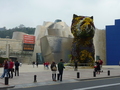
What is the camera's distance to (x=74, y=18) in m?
32.3

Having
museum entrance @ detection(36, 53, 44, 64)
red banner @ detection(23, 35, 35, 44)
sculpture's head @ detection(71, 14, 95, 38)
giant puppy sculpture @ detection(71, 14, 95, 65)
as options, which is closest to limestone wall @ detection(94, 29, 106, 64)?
museum entrance @ detection(36, 53, 44, 64)

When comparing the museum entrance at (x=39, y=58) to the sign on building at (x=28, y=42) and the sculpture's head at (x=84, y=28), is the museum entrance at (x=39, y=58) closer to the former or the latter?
the sign on building at (x=28, y=42)

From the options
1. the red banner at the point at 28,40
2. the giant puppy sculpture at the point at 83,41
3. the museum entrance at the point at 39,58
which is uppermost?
the red banner at the point at 28,40

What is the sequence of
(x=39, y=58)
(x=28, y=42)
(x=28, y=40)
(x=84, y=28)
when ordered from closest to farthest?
(x=84, y=28) < (x=28, y=40) < (x=28, y=42) < (x=39, y=58)

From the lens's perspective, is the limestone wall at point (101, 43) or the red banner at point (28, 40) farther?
the red banner at point (28, 40)

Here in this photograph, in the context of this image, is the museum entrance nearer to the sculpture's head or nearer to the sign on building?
the sign on building

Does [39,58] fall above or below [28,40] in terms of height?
below

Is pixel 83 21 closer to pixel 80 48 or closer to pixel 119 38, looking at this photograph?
pixel 80 48

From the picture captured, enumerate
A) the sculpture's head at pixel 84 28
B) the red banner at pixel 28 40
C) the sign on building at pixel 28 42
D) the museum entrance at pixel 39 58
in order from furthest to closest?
the museum entrance at pixel 39 58 < the sign on building at pixel 28 42 < the red banner at pixel 28 40 < the sculpture's head at pixel 84 28

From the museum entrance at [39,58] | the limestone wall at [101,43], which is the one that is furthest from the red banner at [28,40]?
the limestone wall at [101,43]

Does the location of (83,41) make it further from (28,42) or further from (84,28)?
(28,42)

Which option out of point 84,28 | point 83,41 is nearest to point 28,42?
point 83,41

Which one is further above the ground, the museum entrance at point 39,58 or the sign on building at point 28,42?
the sign on building at point 28,42

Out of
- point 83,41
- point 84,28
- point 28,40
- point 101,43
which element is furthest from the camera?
point 28,40
